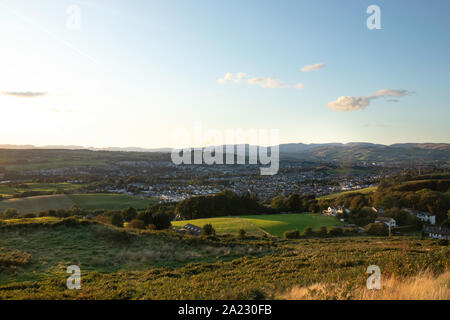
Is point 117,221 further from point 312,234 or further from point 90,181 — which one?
point 90,181

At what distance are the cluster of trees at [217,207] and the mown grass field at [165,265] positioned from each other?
36.2 metres

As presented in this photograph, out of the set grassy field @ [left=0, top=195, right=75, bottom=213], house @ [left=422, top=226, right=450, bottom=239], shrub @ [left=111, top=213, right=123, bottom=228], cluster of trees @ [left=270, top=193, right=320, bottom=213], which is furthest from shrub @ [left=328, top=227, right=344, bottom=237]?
grassy field @ [left=0, top=195, right=75, bottom=213]

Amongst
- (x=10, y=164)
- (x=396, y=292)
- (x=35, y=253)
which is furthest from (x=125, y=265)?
(x=10, y=164)

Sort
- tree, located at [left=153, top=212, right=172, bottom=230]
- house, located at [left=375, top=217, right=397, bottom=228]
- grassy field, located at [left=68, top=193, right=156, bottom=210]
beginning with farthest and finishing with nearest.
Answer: grassy field, located at [left=68, top=193, right=156, bottom=210] < house, located at [left=375, top=217, right=397, bottom=228] < tree, located at [left=153, top=212, right=172, bottom=230]

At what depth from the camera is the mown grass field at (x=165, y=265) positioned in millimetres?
8320

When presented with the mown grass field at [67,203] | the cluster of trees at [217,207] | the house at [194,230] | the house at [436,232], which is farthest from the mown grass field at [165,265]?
the cluster of trees at [217,207]

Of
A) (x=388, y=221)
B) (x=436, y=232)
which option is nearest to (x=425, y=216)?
(x=388, y=221)

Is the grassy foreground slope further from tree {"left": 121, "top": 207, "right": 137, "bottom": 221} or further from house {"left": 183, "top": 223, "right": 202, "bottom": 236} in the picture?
tree {"left": 121, "top": 207, "right": 137, "bottom": 221}

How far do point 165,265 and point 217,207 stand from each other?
47.1 meters

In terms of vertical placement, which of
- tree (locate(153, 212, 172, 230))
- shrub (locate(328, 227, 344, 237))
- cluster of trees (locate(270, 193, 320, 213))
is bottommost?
cluster of trees (locate(270, 193, 320, 213))

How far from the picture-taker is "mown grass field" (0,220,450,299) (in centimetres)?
832

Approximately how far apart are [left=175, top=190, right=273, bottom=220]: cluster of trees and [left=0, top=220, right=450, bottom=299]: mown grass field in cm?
3616

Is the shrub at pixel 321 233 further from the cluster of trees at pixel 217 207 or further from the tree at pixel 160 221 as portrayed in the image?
the cluster of trees at pixel 217 207

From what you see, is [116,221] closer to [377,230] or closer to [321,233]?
[321,233]
